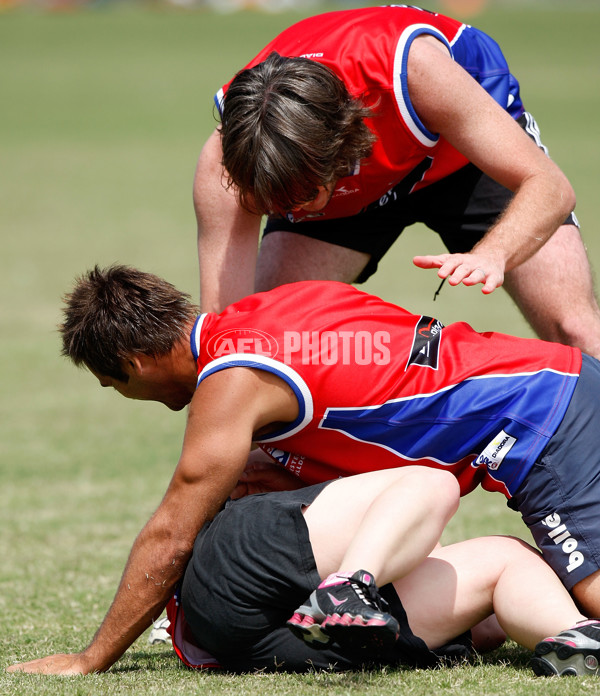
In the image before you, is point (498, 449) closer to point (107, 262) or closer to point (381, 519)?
point (381, 519)

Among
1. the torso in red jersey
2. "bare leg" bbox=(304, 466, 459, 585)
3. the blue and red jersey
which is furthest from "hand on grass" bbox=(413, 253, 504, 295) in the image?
the torso in red jersey

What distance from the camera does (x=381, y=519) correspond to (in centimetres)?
274

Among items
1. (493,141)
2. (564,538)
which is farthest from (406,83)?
(564,538)

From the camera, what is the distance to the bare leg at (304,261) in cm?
423

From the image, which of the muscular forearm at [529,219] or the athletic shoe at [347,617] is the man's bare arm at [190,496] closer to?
the athletic shoe at [347,617]

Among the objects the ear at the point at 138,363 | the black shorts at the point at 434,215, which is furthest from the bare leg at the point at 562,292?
the ear at the point at 138,363

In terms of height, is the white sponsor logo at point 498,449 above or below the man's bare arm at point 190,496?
above

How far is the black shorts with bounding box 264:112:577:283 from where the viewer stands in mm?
4086

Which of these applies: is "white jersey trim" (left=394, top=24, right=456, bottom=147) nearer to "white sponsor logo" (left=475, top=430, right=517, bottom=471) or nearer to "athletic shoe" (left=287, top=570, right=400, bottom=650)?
"white sponsor logo" (left=475, top=430, right=517, bottom=471)

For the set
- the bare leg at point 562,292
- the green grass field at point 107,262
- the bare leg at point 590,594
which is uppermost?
the bare leg at point 562,292

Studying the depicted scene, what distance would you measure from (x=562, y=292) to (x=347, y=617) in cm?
185

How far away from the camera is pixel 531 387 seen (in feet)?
9.92

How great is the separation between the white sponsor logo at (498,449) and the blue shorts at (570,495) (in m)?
0.10

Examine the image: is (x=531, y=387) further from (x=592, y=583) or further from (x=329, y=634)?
(x=329, y=634)
